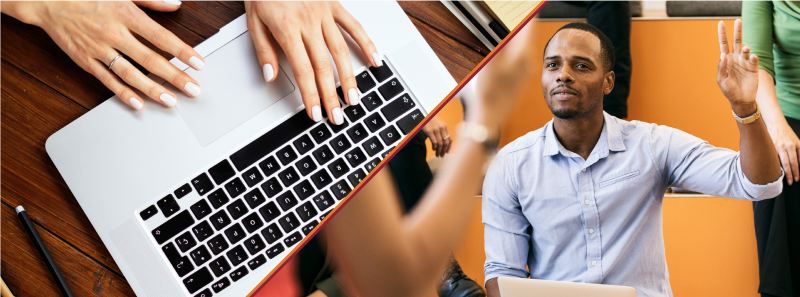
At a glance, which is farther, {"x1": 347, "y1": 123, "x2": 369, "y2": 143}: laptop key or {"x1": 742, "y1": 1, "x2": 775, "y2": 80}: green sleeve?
{"x1": 347, "y1": 123, "x2": 369, "y2": 143}: laptop key

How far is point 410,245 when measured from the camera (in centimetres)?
40

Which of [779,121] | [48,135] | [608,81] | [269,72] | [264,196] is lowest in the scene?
[779,121]

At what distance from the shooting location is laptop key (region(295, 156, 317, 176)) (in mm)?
549

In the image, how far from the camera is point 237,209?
544mm

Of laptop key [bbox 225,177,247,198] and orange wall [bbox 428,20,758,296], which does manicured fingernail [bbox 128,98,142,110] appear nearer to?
laptop key [bbox 225,177,247,198]

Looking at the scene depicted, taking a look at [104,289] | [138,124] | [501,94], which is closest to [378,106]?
[501,94]

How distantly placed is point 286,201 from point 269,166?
0.05 metres

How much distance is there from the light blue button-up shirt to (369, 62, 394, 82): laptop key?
0.27 m

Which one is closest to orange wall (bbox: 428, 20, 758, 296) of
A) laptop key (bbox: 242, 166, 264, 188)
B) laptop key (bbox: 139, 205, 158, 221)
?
laptop key (bbox: 242, 166, 264, 188)

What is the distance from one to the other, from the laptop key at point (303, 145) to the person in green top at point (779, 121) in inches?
18.9

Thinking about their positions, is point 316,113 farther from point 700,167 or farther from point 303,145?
point 700,167

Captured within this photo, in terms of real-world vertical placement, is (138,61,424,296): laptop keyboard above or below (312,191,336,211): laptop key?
above

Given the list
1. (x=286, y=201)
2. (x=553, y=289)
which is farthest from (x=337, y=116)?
(x=553, y=289)

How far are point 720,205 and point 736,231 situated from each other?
0.03 m
